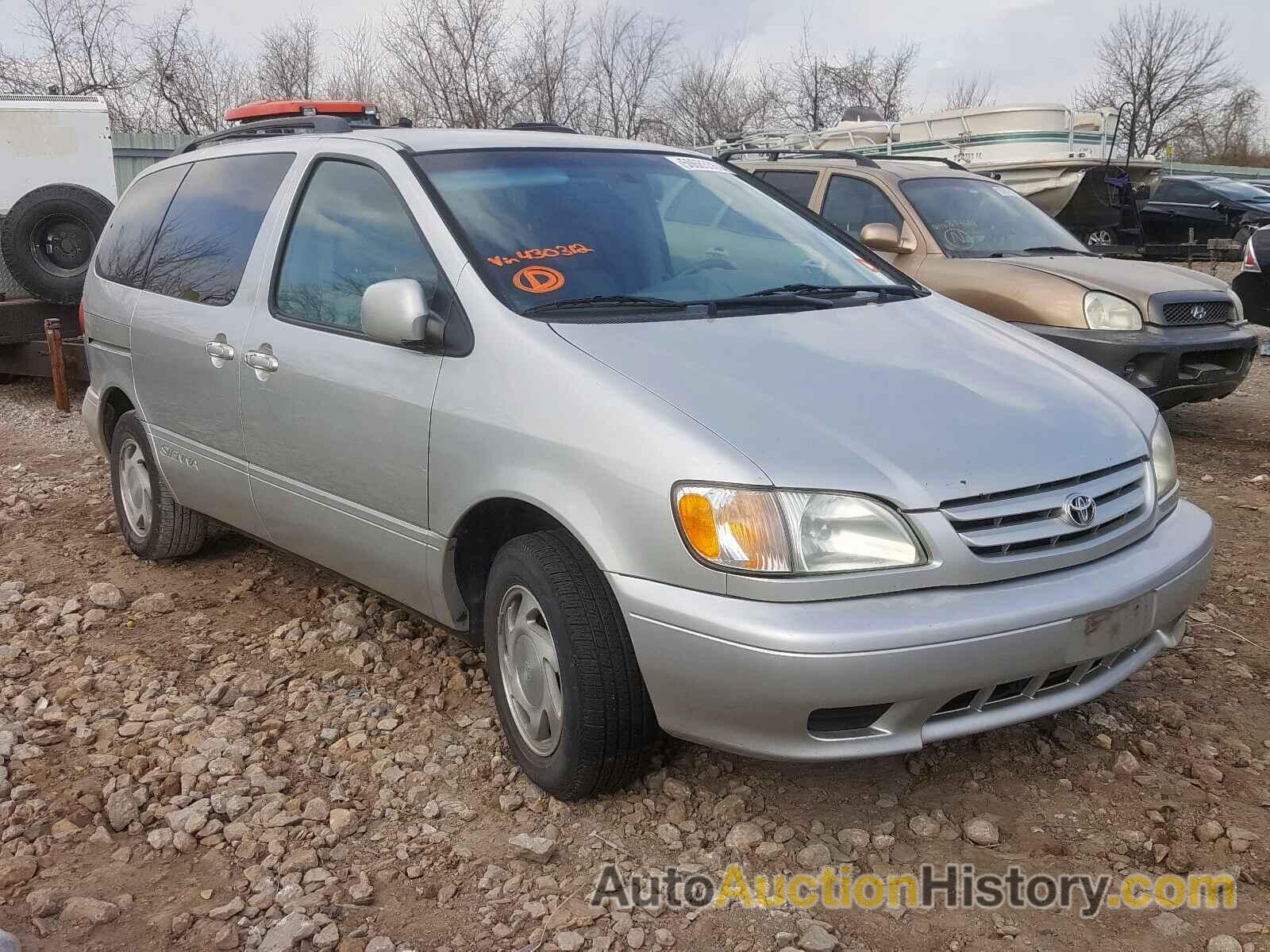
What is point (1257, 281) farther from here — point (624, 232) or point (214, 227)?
point (214, 227)

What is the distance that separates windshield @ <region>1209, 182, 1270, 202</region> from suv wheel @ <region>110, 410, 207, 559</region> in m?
18.5

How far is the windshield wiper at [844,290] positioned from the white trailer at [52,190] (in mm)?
7160

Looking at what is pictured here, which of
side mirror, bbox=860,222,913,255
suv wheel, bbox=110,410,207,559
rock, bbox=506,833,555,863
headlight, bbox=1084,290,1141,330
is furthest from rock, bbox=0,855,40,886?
headlight, bbox=1084,290,1141,330

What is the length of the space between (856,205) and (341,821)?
5862mm

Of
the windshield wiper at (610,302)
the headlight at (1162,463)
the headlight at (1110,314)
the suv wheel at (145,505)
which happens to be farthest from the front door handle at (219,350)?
the headlight at (1110,314)

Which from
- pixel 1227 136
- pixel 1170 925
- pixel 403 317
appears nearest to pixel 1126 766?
pixel 1170 925

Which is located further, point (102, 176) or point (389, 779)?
point (102, 176)

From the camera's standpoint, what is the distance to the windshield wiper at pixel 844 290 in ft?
11.7

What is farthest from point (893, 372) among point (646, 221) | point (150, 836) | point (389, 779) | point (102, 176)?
point (102, 176)

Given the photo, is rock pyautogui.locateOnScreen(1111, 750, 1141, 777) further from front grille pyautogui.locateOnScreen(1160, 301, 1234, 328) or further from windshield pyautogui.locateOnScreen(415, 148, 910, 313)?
front grille pyautogui.locateOnScreen(1160, 301, 1234, 328)

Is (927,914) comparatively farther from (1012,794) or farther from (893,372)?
(893,372)

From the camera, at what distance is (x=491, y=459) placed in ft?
9.71

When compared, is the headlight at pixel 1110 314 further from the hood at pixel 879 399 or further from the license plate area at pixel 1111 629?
the license plate area at pixel 1111 629

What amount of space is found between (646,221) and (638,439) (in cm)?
121
